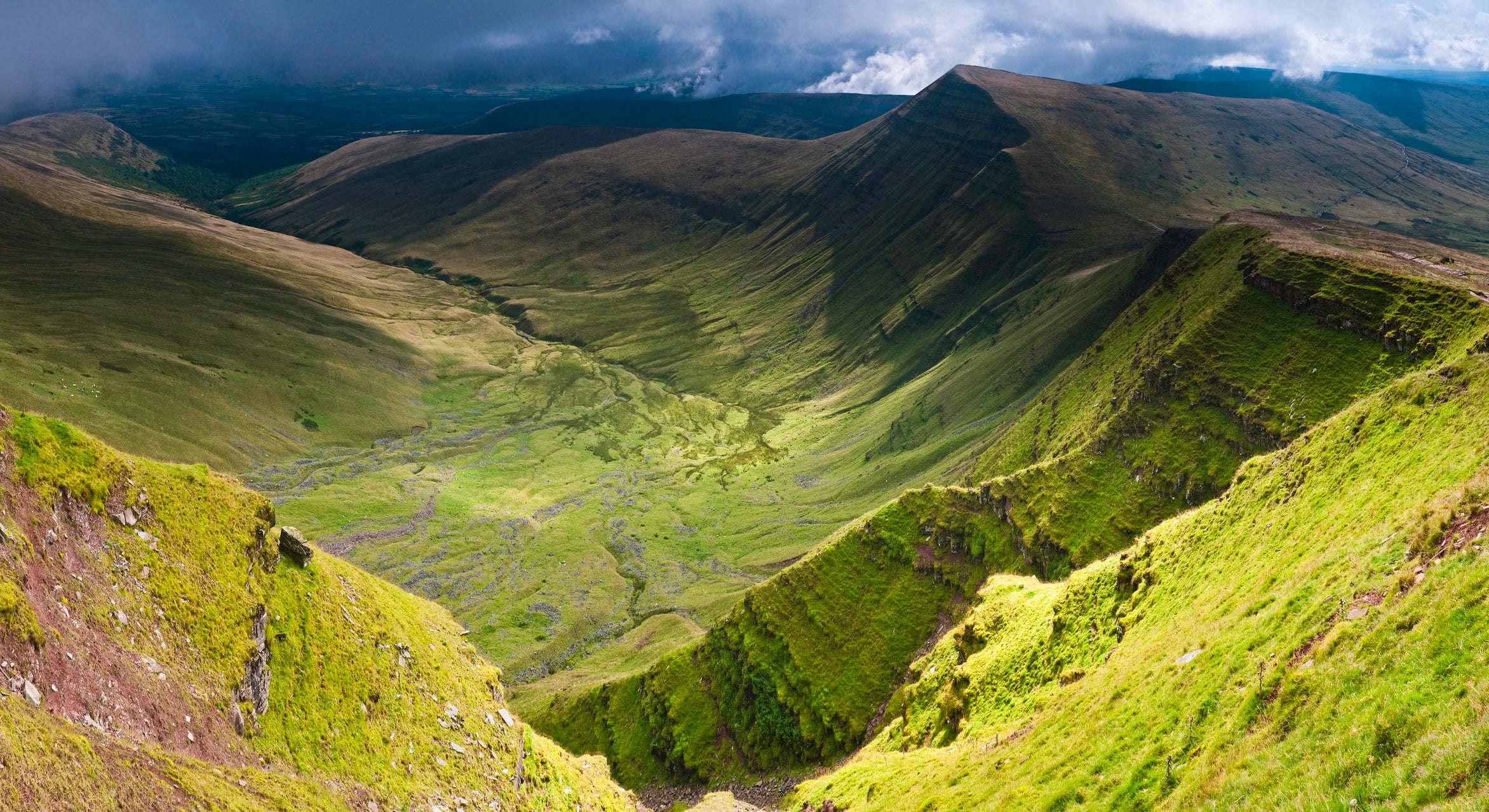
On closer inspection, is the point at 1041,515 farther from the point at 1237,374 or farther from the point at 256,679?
the point at 256,679

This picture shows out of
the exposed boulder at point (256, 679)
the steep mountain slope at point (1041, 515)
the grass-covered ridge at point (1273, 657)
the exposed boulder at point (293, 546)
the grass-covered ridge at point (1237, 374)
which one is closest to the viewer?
the grass-covered ridge at point (1273, 657)

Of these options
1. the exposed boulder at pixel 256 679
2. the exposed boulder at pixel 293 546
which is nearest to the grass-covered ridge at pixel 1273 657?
the exposed boulder at pixel 256 679

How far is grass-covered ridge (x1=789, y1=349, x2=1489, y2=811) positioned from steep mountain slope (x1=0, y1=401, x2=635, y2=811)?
34.5 metres

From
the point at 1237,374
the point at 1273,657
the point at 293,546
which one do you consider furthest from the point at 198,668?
the point at 1237,374

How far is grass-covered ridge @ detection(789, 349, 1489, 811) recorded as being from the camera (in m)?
25.8

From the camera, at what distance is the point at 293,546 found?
165 ft

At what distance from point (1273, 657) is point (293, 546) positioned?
56.5m

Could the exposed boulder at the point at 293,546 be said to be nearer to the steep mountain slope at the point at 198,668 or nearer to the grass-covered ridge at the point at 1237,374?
the steep mountain slope at the point at 198,668

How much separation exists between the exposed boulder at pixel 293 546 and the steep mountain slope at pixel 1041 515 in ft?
226

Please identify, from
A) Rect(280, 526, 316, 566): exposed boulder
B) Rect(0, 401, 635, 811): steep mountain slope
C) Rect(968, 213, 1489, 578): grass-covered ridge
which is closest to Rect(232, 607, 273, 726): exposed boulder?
Rect(0, 401, 635, 811): steep mountain slope

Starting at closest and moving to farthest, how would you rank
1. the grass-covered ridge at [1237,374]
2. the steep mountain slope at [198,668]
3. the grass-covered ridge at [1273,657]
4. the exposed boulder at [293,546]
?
1. the grass-covered ridge at [1273,657]
2. the steep mountain slope at [198,668]
3. the exposed boulder at [293,546]
4. the grass-covered ridge at [1237,374]

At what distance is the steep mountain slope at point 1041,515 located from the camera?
99688mm

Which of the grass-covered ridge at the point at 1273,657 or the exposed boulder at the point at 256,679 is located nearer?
the grass-covered ridge at the point at 1273,657

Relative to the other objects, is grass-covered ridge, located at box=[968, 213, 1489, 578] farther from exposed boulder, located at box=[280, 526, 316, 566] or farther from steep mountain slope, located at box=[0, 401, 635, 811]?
exposed boulder, located at box=[280, 526, 316, 566]
